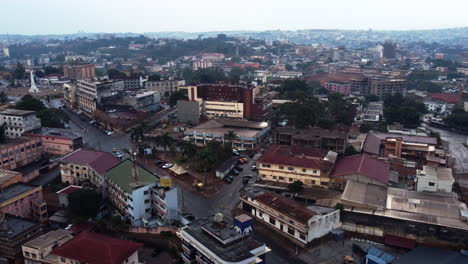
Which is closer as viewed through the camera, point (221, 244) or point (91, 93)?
point (221, 244)

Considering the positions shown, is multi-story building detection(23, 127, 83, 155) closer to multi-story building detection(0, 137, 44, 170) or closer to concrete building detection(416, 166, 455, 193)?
multi-story building detection(0, 137, 44, 170)

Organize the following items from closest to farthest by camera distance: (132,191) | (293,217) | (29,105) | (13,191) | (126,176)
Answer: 1. (293,217)
2. (132,191)
3. (13,191)
4. (126,176)
5. (29,105)

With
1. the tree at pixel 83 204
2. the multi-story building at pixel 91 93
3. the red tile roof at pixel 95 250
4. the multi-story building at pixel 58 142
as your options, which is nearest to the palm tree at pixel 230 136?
the multi-story building at pixel 58 142

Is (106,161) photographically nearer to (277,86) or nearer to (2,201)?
(2,201)

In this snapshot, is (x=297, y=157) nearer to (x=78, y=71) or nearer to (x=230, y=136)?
(x=230, y=136)

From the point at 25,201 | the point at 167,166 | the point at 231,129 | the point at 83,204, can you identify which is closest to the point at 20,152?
the point at 25,201
